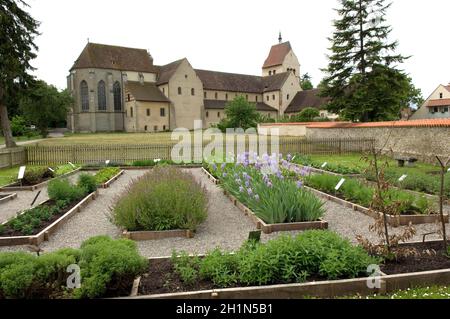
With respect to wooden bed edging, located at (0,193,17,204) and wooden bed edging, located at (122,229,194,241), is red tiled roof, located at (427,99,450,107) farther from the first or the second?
wooden bed edging, located at (0,193,17,204)

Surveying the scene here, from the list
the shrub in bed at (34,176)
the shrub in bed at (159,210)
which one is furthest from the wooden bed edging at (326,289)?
the shrub in bed at (34,176)

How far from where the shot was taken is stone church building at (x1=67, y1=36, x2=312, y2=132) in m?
61.8

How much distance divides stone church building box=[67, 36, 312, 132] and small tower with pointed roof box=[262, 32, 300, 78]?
996 centimetres

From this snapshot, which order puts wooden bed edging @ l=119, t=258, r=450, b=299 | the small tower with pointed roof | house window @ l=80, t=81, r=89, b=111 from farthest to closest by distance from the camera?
the small tower with pointed roof < house window @ l=80, t=81, r=89, b=111 < wooden bed edging @ l=119, t=258, r=450, b=299

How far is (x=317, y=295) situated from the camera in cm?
436

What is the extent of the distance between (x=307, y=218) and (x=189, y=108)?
5917 centimetres

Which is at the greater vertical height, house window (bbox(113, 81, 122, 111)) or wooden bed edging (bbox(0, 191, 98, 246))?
house window (bbox(113, 81, 122, 111))

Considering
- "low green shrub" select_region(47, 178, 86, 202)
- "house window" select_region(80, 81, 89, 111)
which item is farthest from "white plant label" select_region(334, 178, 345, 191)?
"house window" select_region(80, 81, 89, 111)

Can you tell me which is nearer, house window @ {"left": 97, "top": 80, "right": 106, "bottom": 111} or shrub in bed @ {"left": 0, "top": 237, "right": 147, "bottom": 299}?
shrub in bed @ {"left": 0, "top": 237, "right": 147, "bottom": 299}

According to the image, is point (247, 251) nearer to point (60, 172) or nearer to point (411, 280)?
point (411, 280)

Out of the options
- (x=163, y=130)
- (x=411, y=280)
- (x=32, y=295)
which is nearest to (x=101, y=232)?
(x=32, y=295)

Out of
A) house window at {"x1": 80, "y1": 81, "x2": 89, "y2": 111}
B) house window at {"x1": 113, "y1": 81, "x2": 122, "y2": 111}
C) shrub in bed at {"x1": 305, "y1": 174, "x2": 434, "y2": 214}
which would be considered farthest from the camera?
house window at {"x1": 113, "y1": 81, "x2": 122, "y2": 111}

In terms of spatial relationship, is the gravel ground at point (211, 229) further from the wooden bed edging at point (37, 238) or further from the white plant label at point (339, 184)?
the white plant label at point (339, 184)

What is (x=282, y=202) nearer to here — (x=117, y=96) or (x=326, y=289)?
(x=326, y=289)
